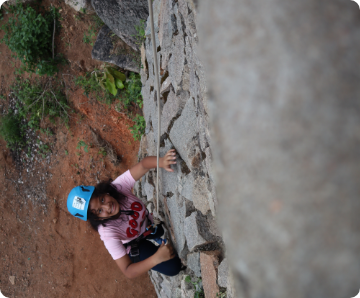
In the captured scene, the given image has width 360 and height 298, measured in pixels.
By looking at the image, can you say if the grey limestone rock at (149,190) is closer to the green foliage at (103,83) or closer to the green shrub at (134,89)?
the green shrub at (134,89)

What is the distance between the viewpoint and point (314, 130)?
1.11 ft

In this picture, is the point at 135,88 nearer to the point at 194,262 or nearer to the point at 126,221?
the point at 126,221

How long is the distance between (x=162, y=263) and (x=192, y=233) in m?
0.72

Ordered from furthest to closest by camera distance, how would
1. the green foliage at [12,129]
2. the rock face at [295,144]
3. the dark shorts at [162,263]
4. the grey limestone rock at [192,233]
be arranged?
the green foliage at [12,129] < the dark shorts at [162,263] < the grey limestone rock at [192,233] < the rock face at [295,144]

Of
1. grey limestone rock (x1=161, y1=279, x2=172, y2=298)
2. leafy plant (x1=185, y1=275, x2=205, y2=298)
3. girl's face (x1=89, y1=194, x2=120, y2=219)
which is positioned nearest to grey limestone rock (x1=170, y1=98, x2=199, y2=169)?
girl's face (x1=89, y1=194, x2=120, y2=219)

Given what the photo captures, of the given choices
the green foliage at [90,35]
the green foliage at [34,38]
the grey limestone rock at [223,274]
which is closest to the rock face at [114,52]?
the green foliage at [90,35]

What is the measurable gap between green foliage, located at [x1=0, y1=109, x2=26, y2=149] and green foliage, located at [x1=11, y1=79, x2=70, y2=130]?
167 millimetres

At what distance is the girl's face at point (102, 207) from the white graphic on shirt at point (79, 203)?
0.06m

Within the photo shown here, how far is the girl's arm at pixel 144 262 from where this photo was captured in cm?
215

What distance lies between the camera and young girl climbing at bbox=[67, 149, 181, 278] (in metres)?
2.21

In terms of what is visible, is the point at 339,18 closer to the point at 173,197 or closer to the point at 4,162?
the point at 173,197

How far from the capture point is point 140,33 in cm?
318

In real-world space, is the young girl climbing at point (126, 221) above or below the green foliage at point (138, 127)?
below

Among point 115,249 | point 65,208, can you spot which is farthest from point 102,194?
point 65,208
